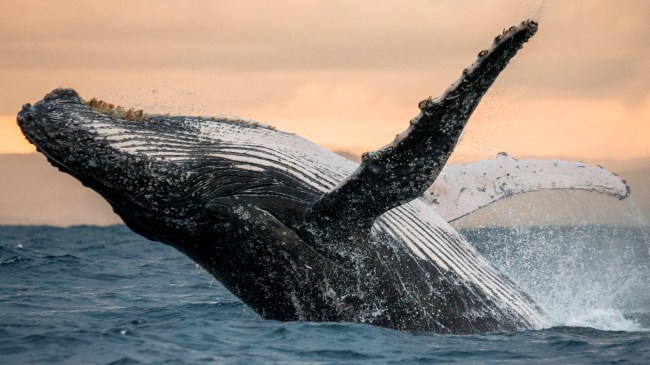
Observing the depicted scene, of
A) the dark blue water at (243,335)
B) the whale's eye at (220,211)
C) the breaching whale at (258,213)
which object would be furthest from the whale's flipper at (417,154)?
the dark blue water at (243,335)

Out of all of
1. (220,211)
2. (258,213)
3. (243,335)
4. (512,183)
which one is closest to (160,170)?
(220,211)

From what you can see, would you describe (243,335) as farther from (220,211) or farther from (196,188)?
(196,188)

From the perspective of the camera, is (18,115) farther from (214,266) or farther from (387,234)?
(387,234)

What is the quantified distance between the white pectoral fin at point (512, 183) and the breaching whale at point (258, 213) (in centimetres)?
176

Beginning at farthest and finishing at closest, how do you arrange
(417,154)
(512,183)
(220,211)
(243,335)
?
(512,183)
(243,335)
(220,211)
(417,154)

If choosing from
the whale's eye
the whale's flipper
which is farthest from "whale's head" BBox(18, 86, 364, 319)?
the whale's flipper

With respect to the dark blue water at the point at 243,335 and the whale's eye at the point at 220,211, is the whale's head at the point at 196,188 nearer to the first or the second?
the whale's eye at the point at 220,211

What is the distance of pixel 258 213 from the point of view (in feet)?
25.0

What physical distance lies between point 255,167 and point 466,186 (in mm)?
3050

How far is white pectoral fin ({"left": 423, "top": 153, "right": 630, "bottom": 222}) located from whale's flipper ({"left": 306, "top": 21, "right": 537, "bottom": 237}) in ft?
8.75

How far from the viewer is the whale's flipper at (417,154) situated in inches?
254

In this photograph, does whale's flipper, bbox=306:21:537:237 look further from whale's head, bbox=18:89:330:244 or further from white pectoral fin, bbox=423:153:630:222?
white pectoral fin, bbox=423:153:630:222

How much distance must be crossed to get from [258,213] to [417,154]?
156cm

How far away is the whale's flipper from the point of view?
645 centimetres
